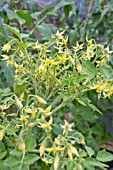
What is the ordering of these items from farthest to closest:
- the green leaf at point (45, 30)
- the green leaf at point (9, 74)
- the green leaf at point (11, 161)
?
1. the green leaf at point (45, 30)
2. the green leaf at point (9, 74)
3. the green leaf at point (11, 161)

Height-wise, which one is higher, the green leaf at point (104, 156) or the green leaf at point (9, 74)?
the green leaf at point (9, 74)

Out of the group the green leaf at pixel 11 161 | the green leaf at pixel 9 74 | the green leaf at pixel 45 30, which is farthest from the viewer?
the green leaf at pixel 45 30

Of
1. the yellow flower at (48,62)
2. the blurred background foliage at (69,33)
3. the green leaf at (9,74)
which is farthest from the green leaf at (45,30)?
the yellow flower at (48,62)

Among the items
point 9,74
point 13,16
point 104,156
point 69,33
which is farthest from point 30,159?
point 69,33

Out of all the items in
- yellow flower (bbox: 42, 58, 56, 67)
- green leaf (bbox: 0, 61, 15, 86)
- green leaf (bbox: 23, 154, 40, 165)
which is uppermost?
green leaf (bbox: 0, 61, 15, 86)

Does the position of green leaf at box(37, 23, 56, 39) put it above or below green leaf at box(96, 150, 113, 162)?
above

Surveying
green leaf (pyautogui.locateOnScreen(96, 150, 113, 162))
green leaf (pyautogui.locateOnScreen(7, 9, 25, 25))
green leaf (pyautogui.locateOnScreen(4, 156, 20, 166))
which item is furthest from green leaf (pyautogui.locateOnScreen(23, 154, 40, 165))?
green leaf (pyautogui.locateOnScreen(7, 9, 25, 25))

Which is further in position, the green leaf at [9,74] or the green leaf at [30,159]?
the green leaf at [9,74]

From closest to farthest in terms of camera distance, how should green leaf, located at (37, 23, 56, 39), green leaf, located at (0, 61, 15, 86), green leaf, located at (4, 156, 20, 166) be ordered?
1. green leaf, located at (4, 156, 20, 166)
2. green leaf, located at (0, 61, 15, 86)
3. green leaf, located at (37, 23, 56, 39)

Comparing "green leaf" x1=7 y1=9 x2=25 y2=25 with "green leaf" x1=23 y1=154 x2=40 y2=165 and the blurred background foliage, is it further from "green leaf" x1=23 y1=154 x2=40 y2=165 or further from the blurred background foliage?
"green leaf" x1=23 y1=154 x2=40 y2=165

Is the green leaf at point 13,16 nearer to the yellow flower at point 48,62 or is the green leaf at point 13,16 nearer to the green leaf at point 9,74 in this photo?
the green leaf at point 9,74

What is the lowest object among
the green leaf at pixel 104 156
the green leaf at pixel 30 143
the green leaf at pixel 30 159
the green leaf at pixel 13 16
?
the green leaf at pixel 104 156
